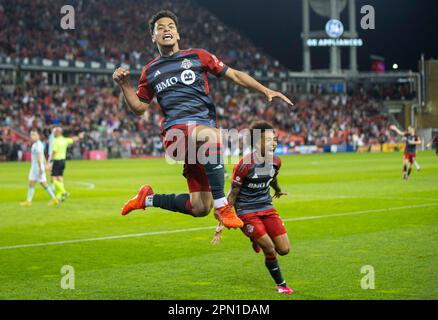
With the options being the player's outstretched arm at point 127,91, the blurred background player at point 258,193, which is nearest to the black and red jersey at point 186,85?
the player's outstretched arm at point 127,91

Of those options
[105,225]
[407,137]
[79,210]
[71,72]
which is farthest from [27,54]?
[105,225]

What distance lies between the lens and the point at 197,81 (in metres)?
8.51

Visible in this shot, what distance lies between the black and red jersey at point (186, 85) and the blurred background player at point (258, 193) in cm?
110

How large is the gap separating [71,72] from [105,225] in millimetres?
45500

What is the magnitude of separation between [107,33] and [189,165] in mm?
57419

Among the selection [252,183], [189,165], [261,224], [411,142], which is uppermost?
[411,142]

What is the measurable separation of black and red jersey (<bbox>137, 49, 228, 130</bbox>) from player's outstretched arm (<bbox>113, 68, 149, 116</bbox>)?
1.03ft

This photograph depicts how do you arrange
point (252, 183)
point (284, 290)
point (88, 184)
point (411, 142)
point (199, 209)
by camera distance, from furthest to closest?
point (411, 142), point (88, 184), point (252, 183), point (284, 290), point (199, 209)

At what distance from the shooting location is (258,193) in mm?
9664

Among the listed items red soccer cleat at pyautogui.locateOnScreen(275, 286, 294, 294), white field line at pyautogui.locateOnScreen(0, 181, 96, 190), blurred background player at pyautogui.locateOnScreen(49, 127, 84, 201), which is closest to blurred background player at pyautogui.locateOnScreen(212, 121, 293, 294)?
red soccer cleat at pyautogui.locateOnScreen(275, 286, 294, 294)

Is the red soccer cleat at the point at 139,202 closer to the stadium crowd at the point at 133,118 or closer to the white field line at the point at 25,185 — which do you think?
the white field line at the point at 25,185

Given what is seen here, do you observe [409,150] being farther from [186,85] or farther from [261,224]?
[186,85]

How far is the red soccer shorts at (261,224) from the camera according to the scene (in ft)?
30.6

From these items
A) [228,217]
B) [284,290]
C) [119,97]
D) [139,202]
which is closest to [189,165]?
[228,217]
